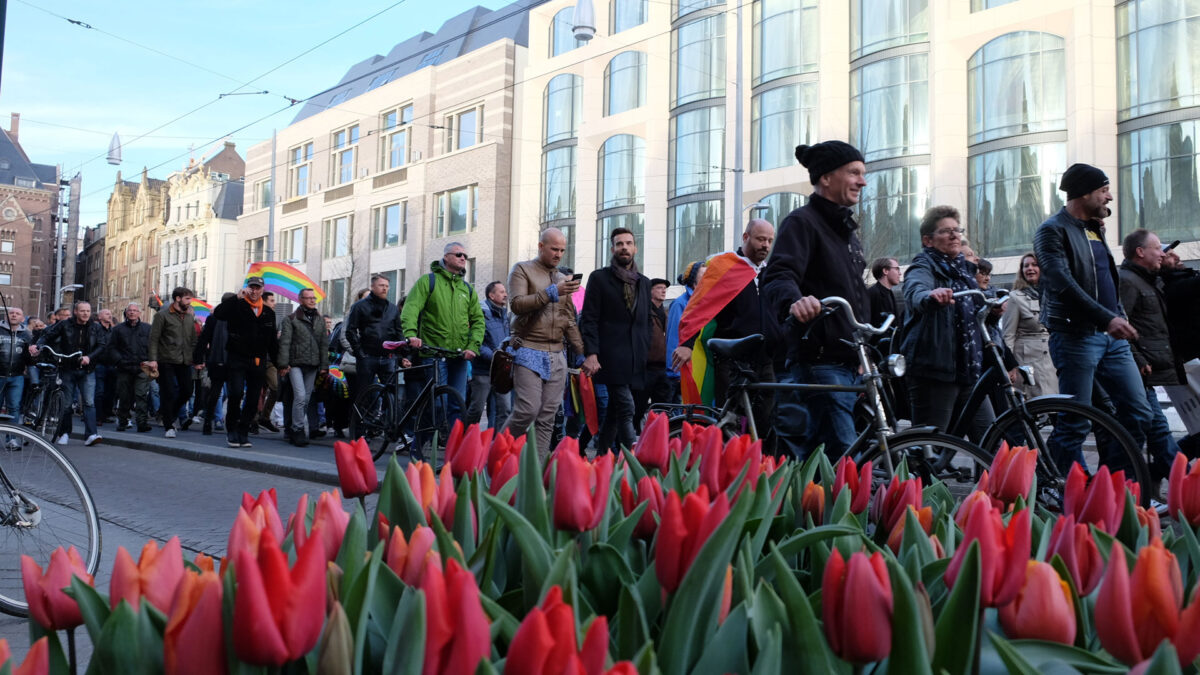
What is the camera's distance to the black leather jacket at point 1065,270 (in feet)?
18.5

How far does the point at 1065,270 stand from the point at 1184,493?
14.1 ft

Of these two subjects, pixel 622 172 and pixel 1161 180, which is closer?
pixel 1161 180

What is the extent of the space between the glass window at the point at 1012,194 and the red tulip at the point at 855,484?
1058 inches

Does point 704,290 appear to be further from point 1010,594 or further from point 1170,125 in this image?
point 1170,125

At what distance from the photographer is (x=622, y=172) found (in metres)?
39.4

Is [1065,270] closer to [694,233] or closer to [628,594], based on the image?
[628,594]

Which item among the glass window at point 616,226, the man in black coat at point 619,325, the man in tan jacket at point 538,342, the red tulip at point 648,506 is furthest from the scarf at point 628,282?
the glass window at point 616,226

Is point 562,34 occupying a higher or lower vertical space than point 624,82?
higher

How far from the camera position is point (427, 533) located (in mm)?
1241

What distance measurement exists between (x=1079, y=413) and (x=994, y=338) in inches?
50.8

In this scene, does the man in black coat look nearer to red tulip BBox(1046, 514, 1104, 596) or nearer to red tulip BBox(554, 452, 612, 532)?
red tulip BBox(554, 452, 612, 532)

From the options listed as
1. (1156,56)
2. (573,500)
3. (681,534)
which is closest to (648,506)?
(573,500)

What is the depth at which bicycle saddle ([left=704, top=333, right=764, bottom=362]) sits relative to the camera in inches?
213

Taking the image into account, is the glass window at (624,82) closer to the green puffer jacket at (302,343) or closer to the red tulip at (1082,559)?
the green puffer jacket at (302,343)
